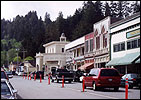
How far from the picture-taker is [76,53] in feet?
220

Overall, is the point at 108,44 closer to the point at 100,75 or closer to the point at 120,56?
A: the point at 120,56

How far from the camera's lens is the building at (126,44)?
3628cm

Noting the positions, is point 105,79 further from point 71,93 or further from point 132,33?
point 132,33

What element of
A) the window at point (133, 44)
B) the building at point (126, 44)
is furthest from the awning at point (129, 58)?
the window at point (133, 44)

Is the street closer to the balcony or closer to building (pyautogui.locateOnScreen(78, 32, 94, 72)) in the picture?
the balcony

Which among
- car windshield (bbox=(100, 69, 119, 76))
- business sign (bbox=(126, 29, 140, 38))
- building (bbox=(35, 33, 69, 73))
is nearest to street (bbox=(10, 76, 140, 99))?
car windshield (bbox=(100, 69, 119, 76))

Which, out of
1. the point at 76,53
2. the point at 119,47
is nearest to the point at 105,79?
the point at 119,47

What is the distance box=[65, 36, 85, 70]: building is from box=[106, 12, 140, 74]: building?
16709mm

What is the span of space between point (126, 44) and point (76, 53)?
92.8 ft

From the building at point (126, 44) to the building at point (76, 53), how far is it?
16709mm

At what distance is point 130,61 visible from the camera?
35.1 m

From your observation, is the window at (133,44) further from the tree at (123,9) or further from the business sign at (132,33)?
the tree at (123,9)

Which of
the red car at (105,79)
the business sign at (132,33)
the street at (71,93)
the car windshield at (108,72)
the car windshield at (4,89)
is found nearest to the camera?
the car windshield at (4,89)

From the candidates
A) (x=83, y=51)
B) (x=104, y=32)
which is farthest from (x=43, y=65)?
(x=104, y=32)
